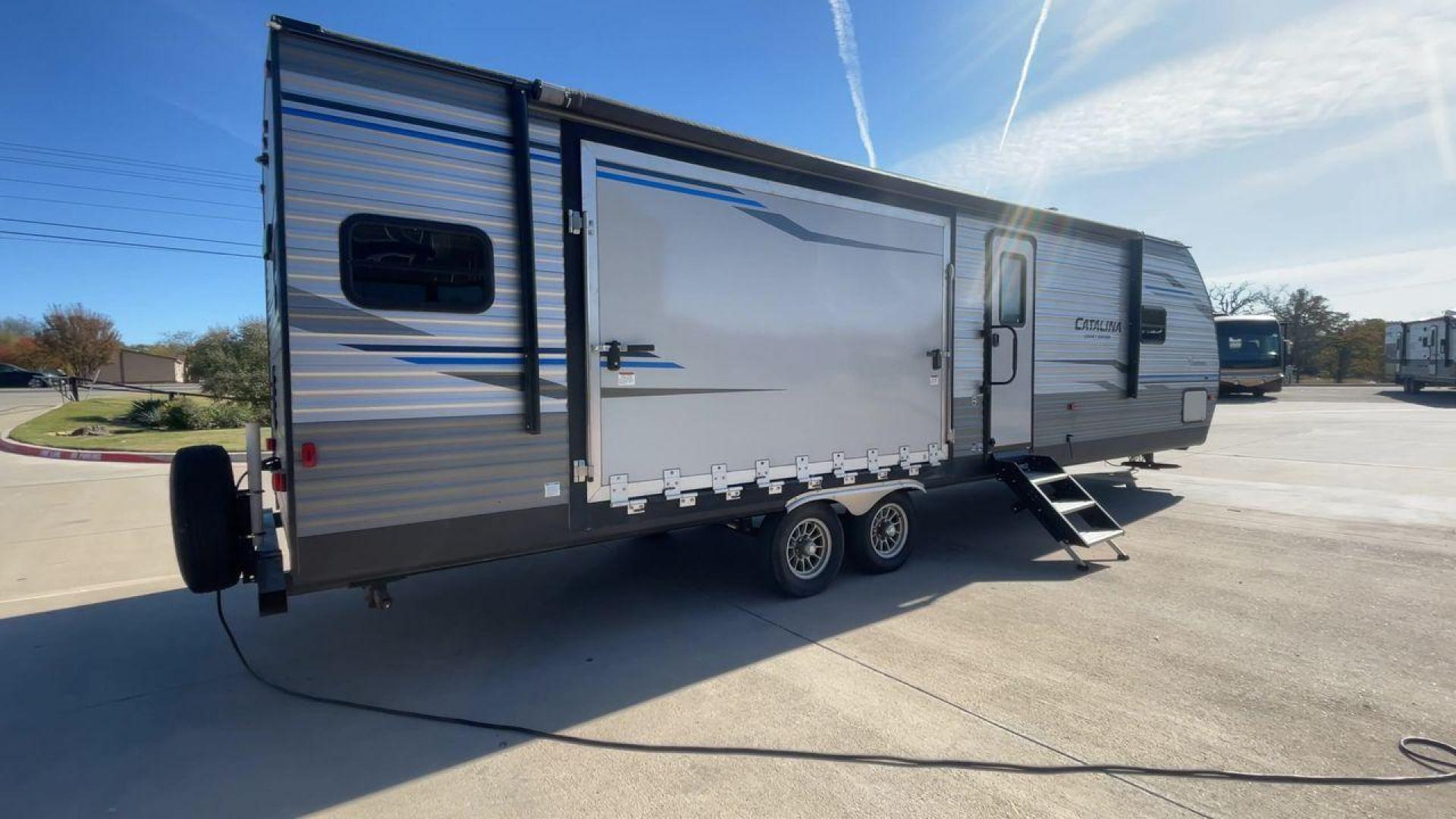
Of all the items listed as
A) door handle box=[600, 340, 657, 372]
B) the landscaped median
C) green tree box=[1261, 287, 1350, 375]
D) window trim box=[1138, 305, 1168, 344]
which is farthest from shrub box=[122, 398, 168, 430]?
green tree box=[1261, 287, 1350, 375]

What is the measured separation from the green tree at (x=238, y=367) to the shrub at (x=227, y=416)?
8.1 inches

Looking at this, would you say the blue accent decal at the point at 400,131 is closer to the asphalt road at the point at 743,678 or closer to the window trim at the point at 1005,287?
the asphalt road at the point at 743,678

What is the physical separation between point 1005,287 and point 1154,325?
3038 mm

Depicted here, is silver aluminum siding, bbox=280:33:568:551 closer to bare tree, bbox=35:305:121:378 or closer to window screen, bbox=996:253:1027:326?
window screen, bbox=996:253:1027:326

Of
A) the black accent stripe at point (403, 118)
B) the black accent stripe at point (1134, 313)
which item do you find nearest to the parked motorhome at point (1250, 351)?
the black accent stripe at point (1134, 313)

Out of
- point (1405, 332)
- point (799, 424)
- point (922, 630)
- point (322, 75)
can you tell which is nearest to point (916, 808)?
point (922, 630)

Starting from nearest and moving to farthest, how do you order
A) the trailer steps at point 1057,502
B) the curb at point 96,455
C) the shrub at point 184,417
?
the trailer steps at point 1057,502
the curb at point 96,455
the shrub at point 184,417

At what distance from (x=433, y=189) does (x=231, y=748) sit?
2.92 m

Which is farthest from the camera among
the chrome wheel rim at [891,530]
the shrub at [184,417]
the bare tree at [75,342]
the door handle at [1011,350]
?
the bare tree at [75,342]

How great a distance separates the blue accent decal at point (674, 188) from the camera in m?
4.36

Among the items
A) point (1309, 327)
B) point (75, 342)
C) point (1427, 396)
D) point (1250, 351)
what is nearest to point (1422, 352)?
point (1427, 396)

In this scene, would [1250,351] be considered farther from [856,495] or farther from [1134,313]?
[856,495]

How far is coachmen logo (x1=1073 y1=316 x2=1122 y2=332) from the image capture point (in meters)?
7.68

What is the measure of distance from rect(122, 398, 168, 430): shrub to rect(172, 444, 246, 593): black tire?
17.3m
